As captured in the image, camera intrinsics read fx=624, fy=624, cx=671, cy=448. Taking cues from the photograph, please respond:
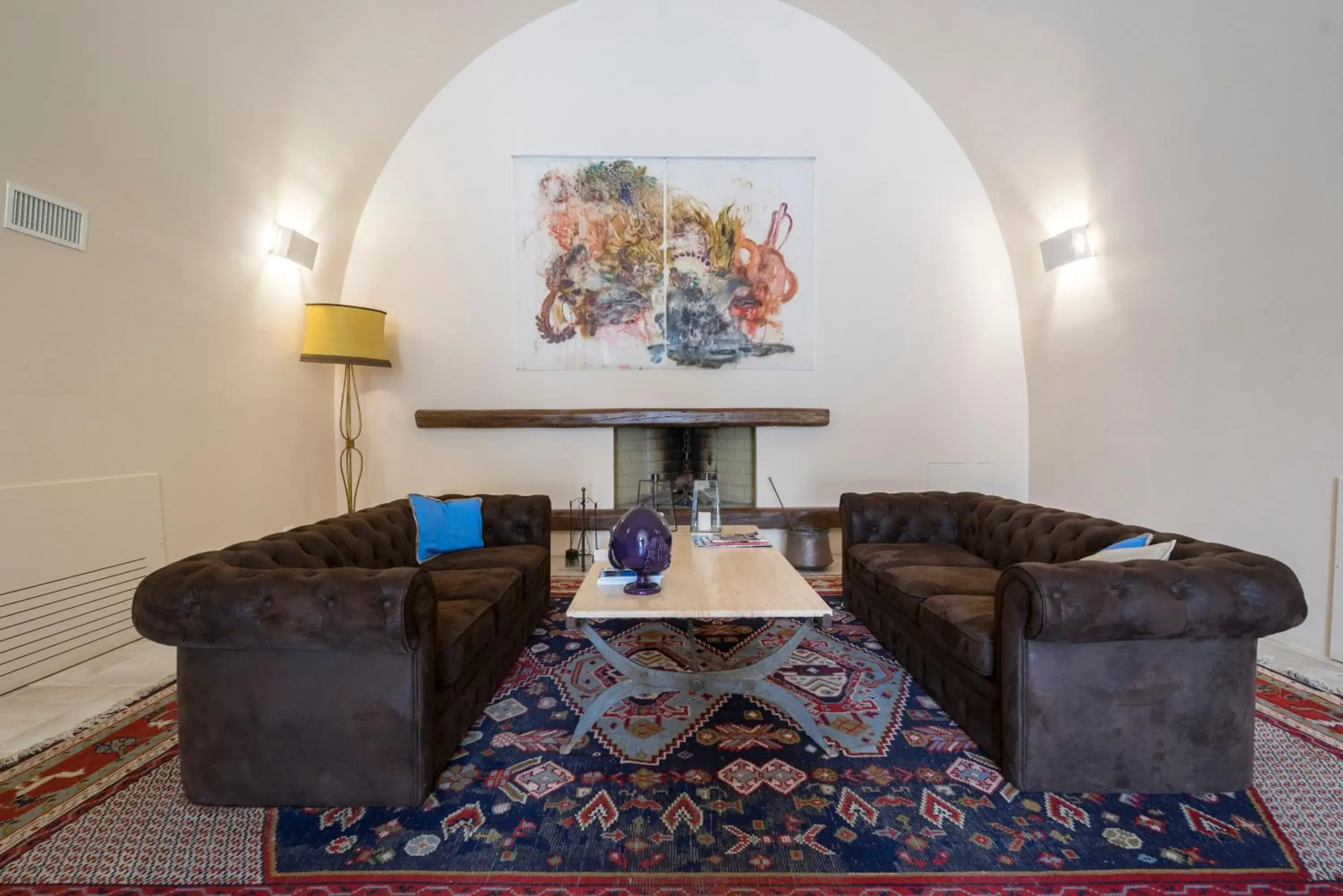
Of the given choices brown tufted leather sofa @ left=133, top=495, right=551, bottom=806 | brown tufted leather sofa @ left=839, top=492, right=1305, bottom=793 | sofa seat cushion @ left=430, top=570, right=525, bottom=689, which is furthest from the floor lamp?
brown tufted leather sofa @ left=839, top=492, right=1305, bottom=793

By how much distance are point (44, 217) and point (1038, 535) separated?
4.65 meters

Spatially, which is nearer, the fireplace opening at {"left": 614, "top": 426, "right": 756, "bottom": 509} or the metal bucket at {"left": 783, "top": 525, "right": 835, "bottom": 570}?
the metal bucket at {"left": 783, "top": 525, "right": 835, "bottom": 570}

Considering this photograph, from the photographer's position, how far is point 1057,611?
5.86 feet

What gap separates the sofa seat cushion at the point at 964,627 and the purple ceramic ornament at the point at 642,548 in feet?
3.47

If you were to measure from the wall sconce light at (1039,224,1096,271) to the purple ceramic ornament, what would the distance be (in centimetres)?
354

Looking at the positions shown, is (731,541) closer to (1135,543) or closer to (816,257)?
(1135,543)

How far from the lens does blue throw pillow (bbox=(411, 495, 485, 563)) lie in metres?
3.41

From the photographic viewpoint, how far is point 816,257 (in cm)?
497

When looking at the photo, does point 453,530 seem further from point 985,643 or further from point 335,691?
point 985,643

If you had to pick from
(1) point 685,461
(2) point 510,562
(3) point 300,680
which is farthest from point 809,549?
(3) point 300,680

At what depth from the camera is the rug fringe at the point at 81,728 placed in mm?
2100

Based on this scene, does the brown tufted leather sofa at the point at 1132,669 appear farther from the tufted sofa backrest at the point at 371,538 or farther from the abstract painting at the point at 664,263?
the abstract painting at the point at 664,263

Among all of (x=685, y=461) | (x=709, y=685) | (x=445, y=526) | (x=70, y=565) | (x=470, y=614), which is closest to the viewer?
(x=709, y=685)

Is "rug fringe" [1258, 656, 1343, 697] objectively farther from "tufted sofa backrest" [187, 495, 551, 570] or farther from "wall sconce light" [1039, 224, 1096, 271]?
"tufted sofa backrest" [187, 495, 551, 570]
